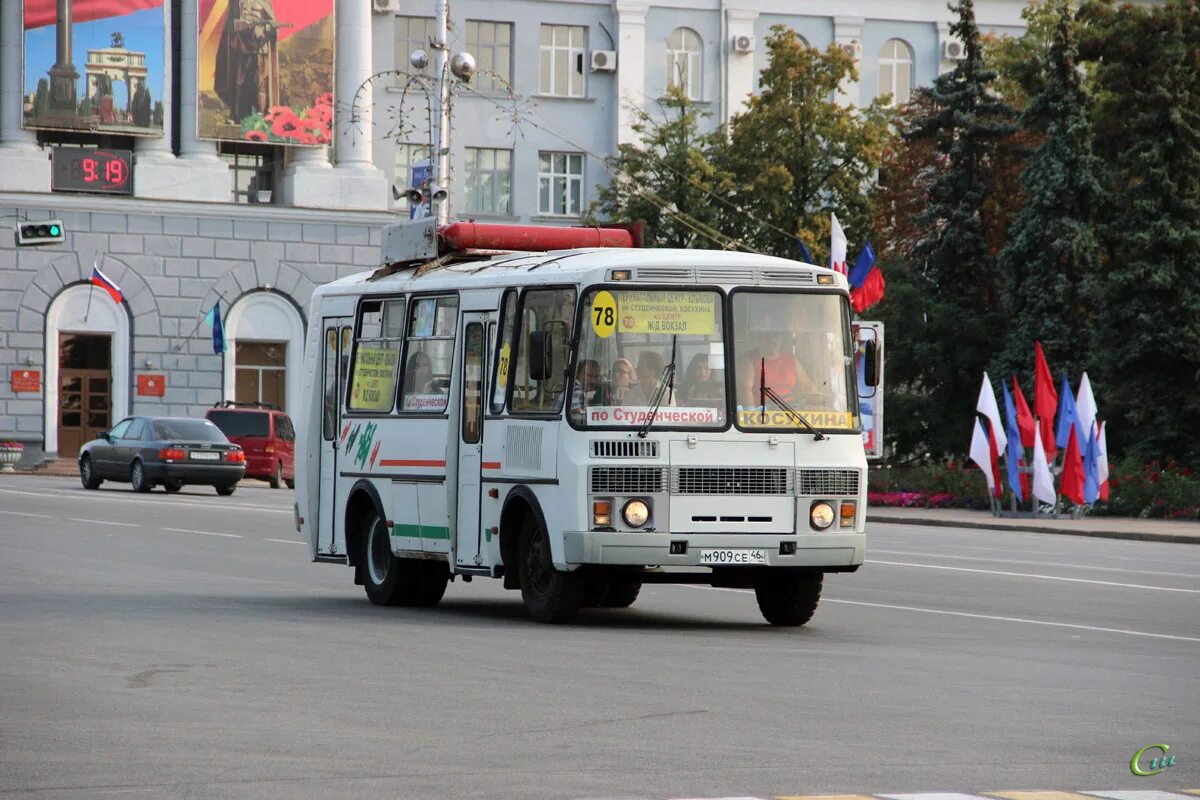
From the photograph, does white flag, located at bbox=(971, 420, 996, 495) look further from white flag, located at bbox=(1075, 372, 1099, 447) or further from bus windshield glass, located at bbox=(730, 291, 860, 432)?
bus windshield glass, located at bbox=(730, 291, 860, 432)

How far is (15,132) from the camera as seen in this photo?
194 feet

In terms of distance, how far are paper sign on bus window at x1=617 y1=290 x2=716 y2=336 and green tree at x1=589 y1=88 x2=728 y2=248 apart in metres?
43.9

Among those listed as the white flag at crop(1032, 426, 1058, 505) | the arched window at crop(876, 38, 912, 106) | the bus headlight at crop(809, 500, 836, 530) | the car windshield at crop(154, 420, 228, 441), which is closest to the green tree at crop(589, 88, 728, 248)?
the arched window at crop(876, 38, 912, 106)

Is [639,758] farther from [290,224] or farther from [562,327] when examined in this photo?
[290,224]

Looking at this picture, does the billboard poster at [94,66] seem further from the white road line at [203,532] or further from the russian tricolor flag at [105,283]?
the white road line at [203,532]

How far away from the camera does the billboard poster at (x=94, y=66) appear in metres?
58.8

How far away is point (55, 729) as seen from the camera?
396 inches

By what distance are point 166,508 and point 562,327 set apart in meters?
21.4

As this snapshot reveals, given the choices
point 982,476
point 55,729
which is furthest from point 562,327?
point 982,476

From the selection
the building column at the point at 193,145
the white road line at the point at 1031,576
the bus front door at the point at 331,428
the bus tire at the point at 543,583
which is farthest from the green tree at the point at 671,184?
the bus tire at the point at 543,583

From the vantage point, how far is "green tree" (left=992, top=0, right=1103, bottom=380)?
1989 inches

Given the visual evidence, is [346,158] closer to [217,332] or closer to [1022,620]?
[217,332]

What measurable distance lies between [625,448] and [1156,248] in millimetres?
33664
